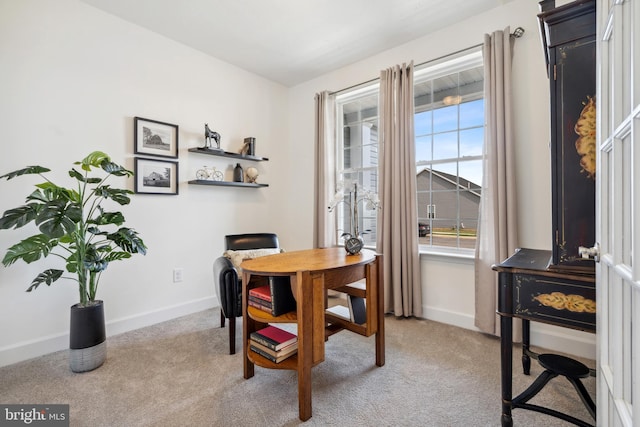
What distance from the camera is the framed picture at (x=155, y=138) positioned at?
274cm

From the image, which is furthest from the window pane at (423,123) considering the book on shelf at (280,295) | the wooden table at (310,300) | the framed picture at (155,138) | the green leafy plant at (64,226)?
the green leafy plant at (64,226)

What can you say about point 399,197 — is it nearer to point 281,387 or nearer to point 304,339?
point 304,339

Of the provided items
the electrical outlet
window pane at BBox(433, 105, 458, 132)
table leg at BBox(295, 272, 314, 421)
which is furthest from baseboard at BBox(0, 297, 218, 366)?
window pane at BBox(433, 105, 458, 132)

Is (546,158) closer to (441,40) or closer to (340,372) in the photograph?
(441,40)

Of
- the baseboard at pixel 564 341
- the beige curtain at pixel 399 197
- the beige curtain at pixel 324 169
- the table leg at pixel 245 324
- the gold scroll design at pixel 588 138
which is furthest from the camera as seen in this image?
the beige curtain at pixel 324 169

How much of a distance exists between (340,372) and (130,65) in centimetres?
315

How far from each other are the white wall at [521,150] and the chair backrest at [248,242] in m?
1.54

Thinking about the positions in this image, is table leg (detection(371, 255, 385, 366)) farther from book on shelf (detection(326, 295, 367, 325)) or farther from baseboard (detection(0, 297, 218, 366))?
baseboard (detection(0, 297, 218, 366))

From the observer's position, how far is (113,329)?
2568 mm

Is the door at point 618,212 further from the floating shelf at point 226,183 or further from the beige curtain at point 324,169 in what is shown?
the floating shelf at point 226,183

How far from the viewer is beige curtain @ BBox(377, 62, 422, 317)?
2.86m

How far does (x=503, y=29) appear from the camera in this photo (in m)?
2.45

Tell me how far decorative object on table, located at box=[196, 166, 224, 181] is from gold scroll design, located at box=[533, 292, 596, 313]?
9.83 ft

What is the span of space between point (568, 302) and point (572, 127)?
2.47ft
